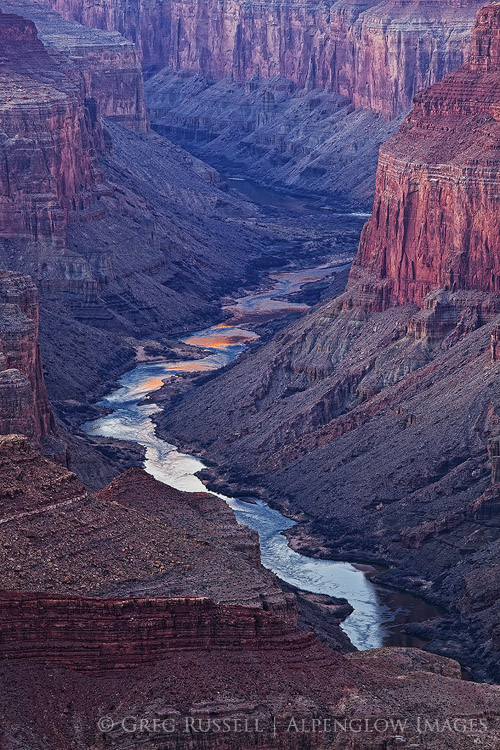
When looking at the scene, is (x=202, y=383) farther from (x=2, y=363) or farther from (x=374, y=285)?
(x=2, y=363)

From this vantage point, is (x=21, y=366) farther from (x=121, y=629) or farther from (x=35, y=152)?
(x=35, y=152)

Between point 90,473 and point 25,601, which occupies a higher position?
point 25,601

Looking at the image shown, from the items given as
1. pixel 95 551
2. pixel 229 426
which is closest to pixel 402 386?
pixel 229 426

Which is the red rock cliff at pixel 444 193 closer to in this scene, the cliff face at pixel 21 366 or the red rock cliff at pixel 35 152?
the cliff face at pixel 21 366

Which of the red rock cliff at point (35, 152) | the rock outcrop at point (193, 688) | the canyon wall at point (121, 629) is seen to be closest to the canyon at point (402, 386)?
the red rock cliff at point (35, 152)

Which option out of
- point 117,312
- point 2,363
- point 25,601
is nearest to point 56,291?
point 117,312

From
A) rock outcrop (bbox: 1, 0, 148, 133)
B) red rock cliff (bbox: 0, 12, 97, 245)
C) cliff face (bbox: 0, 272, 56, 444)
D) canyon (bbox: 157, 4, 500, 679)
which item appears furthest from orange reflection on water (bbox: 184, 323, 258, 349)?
rock outcrop (bbox: 1, 0, 148, 133)

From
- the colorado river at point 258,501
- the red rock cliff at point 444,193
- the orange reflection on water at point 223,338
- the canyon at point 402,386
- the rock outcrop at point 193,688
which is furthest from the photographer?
the orange reflection on water at point 223,338
